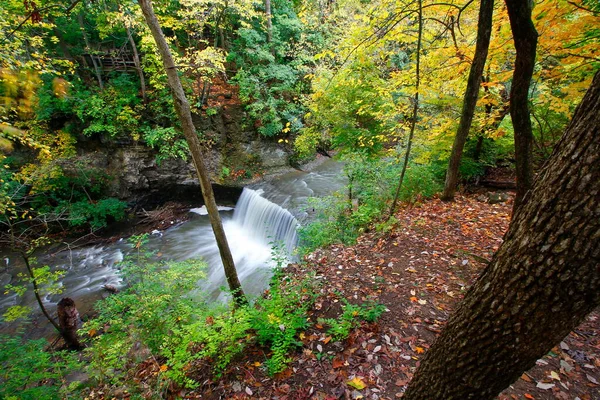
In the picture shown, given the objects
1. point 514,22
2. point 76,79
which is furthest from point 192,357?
point 76,79

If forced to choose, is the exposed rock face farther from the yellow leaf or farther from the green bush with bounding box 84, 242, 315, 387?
the yellow leaf

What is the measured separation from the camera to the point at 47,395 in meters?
3.28

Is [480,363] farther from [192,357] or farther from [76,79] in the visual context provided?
[76,79]

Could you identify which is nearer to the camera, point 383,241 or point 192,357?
point 192,357

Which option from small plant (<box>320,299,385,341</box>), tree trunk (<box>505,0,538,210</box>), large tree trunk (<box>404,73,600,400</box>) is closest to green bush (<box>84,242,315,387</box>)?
small plant (<box>320,299,385,341</box>)

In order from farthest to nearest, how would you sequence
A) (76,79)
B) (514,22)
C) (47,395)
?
(76,79) < (47,395) < (514,22)

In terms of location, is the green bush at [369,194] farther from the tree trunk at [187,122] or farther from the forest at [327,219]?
the tree trunk at [187,122]

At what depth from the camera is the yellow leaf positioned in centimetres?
251

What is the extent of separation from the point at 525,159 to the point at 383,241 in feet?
9.09

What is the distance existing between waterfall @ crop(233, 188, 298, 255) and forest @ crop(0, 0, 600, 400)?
107 millimetres

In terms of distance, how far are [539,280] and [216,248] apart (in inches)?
383

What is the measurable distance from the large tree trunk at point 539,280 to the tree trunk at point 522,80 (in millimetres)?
2343

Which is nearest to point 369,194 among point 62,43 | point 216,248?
point 216,248

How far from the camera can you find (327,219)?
771 cm
